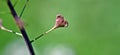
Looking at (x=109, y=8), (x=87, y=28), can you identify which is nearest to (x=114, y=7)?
(x=109, y=8)

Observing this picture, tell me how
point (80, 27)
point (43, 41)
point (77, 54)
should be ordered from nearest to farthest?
point (77, 54) < point (43, 41) < point (80, 27)

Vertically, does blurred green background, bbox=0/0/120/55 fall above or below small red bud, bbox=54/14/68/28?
below

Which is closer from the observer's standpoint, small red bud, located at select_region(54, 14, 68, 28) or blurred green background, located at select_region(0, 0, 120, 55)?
small red bud, located at select_region(54, 14, 68, 28)

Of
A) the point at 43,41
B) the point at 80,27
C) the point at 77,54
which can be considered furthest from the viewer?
the point at 80,27

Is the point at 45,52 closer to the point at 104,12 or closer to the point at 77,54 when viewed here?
the point at 77,54

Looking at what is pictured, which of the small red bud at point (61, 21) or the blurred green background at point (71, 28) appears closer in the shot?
the small red bud at point (61, 21)

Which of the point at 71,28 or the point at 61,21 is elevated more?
the point at 61,21

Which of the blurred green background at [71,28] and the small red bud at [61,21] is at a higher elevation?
the small red bud at [61,21]

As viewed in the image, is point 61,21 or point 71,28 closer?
point 61,21
